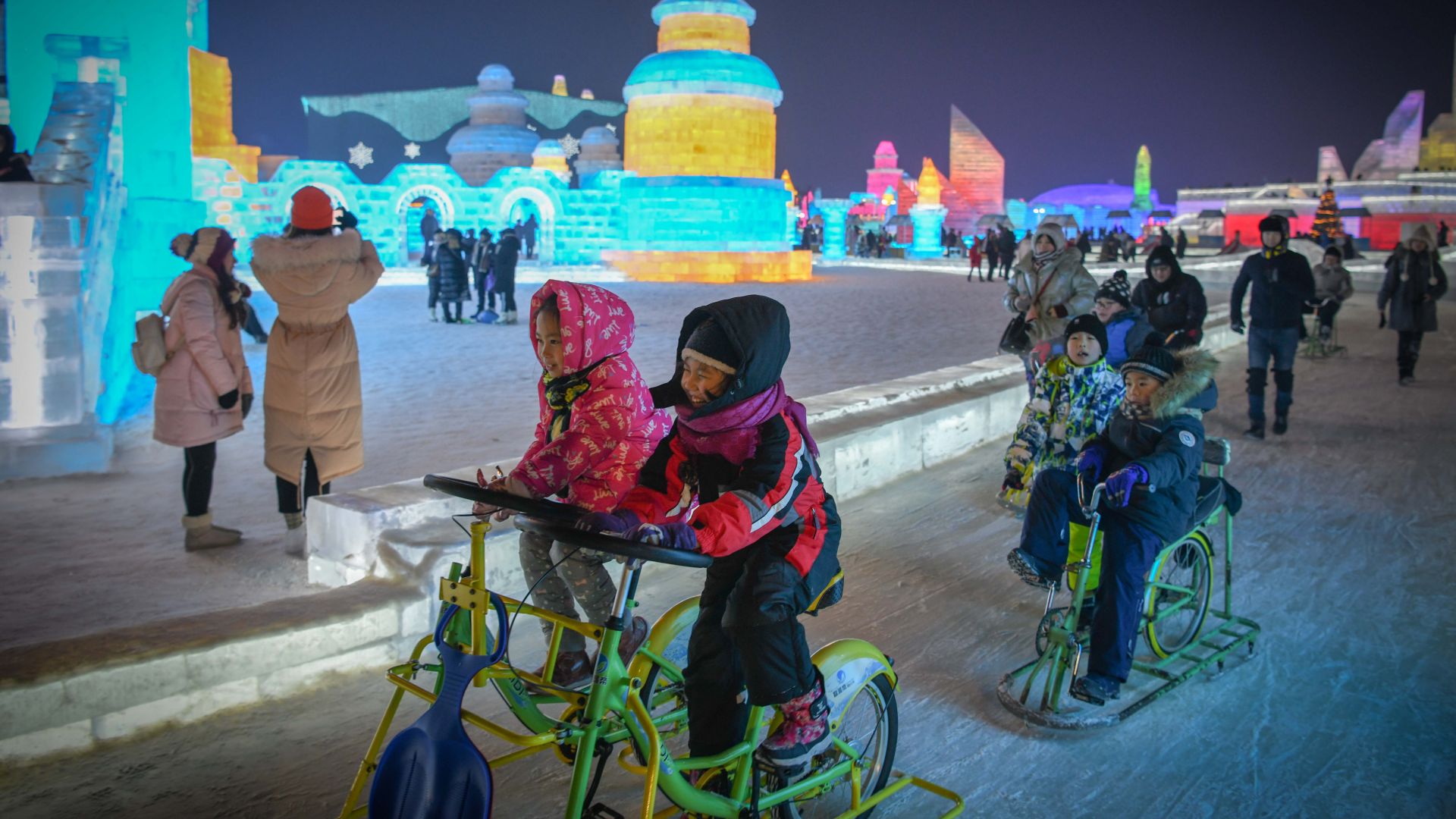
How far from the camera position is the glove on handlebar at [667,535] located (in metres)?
2.08

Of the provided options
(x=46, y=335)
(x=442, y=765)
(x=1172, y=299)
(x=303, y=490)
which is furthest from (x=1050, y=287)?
(x=46, y=335)

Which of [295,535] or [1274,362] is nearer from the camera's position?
[295,535]

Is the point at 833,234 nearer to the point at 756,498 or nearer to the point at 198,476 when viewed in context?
the point at 198,476

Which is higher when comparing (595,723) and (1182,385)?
(1182,385)

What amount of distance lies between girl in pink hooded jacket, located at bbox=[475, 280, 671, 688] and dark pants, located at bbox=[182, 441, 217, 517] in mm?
2783

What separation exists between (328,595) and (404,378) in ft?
22.8

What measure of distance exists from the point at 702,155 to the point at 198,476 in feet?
74.5

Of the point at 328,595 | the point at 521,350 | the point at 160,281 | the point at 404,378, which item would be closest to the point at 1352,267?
the point at 521,350

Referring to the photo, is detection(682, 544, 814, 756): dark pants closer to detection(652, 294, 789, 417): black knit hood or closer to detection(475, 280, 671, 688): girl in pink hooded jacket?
detection(652, 294, 789, 417): black knit hood

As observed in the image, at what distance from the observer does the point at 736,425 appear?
2.49 metres

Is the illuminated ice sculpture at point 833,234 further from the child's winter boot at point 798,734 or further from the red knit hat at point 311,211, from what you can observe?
the child's winter boot at point 798,734

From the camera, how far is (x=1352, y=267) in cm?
3003

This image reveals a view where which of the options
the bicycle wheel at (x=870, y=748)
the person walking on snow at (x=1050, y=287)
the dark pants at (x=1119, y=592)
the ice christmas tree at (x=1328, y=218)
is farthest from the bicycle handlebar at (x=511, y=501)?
the ice christmas tree at (x=1328, y=218)

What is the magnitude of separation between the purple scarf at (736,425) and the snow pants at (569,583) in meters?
0.79
